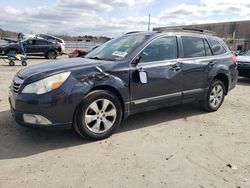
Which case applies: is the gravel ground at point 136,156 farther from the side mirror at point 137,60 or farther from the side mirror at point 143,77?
the side mirror at point 137,60

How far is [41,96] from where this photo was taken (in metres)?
3.76

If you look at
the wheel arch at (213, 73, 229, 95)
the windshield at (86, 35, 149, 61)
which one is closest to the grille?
the windshield at (86, 35, 149, 61)

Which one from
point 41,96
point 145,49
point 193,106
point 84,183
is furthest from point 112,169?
point 193,106

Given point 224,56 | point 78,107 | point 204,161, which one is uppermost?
point 224,56

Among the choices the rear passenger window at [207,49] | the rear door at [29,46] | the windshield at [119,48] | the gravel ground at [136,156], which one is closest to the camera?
the gravel ground at [136,156]

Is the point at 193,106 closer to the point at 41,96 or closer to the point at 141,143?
the point at 141,143

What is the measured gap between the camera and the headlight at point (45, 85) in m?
3.81

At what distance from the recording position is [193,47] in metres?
5.53

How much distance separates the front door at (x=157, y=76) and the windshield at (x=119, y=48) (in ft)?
0.66

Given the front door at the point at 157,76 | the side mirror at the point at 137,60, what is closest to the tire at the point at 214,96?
the front door at the point at 157,76

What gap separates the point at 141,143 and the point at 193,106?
9.05 feet

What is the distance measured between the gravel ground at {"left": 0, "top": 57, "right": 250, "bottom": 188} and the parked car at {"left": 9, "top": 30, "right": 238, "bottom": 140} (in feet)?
1.24

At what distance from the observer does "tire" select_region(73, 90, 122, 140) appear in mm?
4012

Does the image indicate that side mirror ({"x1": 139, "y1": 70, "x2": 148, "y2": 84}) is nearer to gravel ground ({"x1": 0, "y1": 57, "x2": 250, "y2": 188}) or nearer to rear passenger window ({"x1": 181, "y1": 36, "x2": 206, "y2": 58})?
gravel ground ({"x1": 0, "y1": 57, "x2": 250, "y2": 188})
